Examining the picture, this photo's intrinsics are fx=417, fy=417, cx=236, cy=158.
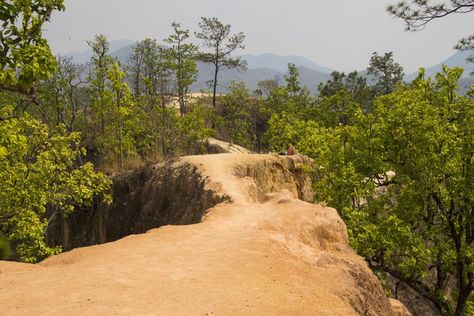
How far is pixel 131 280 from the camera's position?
8367 millimetres

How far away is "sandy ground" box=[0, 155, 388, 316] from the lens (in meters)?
7.23

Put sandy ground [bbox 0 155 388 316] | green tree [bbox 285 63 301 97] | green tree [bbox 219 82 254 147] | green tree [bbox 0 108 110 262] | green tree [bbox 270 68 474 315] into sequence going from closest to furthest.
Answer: sandy ground [bbox 0 155 388 316], green tree [bbox 270 68 474 315], green tree [bbox 0 108 110 262], green tree [bbox 285 63 301 97], green tree [bbox 219 82 254 147]

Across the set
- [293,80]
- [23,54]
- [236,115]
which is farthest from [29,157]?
[293,80]

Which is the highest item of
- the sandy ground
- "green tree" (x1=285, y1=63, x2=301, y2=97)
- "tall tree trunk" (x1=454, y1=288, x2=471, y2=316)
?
"green tree" (x1=285, y1=63, x2=301, y2=97)

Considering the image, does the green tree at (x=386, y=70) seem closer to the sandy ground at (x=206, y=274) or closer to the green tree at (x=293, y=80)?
the green tree at (x=293, y=80)

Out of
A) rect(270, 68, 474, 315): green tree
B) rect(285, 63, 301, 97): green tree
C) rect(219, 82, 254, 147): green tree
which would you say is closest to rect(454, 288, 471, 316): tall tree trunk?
rect(270, 68, 474, 315): green tree

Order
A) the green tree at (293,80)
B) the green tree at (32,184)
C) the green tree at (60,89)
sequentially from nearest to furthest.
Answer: the green tree at (32,184)
the green tree at (60,89)
the green tree at (293,80)

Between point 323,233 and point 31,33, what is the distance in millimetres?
9352

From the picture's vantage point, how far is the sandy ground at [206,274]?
23.7 ft

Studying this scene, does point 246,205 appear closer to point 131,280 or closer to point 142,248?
point 142,248

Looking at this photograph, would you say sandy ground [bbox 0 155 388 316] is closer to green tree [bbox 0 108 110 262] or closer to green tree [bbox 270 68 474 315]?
green tree [bbox 270 68 474 315]

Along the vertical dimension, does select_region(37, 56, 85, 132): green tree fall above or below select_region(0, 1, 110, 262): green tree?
above

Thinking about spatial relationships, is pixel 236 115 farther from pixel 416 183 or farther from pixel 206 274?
pixel 206 274

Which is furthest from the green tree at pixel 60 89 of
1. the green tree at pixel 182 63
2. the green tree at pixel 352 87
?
the green tree at pixel 352 87
